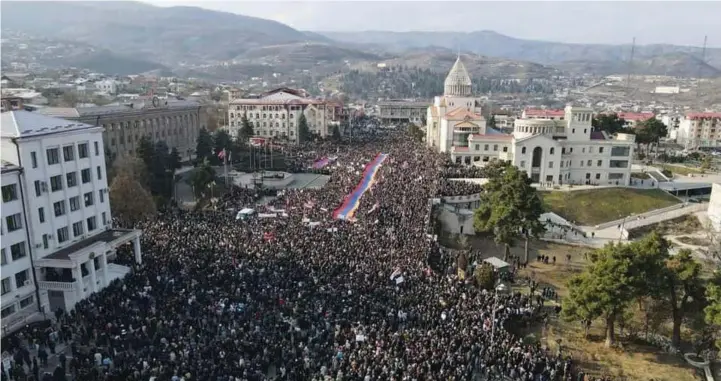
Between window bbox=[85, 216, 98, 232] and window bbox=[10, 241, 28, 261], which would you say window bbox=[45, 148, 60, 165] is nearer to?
window bbox=[85, 216, 98, 232]

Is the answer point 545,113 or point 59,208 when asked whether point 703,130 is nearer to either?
point 545,113

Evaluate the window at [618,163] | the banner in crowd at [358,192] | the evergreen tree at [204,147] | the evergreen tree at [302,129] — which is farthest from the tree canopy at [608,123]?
the evergreen tree at [204,147]

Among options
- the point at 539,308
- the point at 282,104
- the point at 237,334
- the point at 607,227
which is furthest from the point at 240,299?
the point at 282,104

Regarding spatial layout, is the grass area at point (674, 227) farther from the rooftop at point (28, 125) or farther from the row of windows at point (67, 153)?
the rooftop at point (28, 125)

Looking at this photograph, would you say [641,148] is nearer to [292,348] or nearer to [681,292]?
[681,292]

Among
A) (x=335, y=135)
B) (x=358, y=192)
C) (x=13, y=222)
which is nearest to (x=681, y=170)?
(x=358, y=192)

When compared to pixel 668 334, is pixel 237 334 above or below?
above
